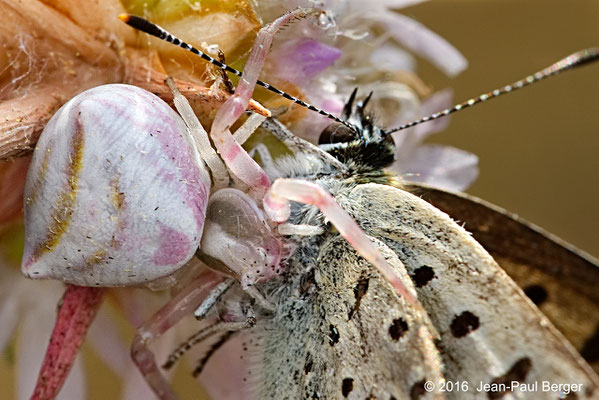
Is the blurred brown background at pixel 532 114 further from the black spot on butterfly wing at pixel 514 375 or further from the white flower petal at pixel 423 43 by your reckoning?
the black spot on butterfly wing at pixel 514 375

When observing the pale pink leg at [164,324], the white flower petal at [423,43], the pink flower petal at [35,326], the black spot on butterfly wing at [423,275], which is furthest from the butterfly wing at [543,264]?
the pink flower petal at [35,326]

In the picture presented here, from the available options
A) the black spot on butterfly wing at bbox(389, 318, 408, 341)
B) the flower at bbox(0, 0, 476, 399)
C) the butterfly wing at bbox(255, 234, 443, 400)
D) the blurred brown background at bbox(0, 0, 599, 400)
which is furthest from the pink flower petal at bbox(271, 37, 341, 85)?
the blurred brown background at bbox(0, 0, 599, 400)

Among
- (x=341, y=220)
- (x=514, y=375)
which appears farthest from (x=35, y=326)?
(x=514, y=375)

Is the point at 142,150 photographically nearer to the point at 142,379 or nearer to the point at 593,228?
the point at 142,379

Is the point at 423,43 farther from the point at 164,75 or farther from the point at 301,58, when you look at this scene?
the point at 164,75

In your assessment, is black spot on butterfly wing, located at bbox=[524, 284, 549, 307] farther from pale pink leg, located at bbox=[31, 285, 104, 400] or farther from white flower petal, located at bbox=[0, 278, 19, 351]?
white flower petal, located at bbox=[0, 278, 19, 351]

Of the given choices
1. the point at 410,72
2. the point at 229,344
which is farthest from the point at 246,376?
the point at 410,72
